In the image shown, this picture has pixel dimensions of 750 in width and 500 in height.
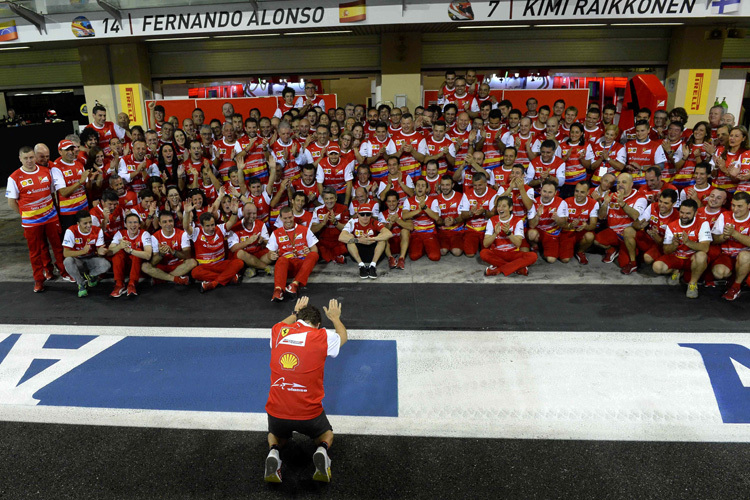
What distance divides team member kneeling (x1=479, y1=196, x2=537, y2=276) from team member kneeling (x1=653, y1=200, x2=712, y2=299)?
5.76 feet

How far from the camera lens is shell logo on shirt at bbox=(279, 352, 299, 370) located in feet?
12.4

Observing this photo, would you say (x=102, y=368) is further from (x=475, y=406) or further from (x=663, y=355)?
(x=663, y=355)

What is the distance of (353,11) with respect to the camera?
11703 millimetres

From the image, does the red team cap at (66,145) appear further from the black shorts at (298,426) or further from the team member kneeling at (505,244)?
the team member kneeling at (505,244)

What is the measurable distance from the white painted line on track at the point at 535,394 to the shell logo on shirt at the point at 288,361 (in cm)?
95

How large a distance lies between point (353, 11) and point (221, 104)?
4244 millimetres

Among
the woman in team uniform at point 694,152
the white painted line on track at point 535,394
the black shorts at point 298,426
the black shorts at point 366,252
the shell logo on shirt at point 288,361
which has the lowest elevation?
the white painted line on track at point 535,394

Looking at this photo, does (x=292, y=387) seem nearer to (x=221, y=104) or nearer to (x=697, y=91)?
(x=221, y=104)

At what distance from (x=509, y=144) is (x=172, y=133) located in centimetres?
596

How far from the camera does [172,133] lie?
936 centimetres

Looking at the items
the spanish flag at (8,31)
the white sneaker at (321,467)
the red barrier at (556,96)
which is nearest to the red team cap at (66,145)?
the white sneaker at (321,467)

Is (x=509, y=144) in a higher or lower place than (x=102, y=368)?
higher

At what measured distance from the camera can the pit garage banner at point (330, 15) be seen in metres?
11.0

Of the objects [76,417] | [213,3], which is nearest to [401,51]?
[213,3]
